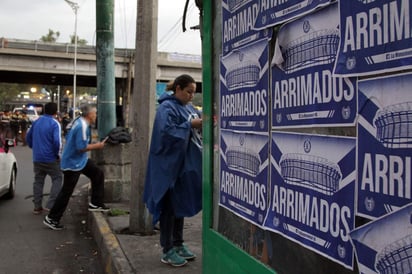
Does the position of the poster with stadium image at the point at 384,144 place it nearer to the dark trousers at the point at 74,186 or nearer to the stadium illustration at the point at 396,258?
the stadium illustration at the point at 396,258

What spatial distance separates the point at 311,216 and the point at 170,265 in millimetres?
3021

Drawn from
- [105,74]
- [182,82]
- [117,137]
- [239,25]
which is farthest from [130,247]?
[105,74]

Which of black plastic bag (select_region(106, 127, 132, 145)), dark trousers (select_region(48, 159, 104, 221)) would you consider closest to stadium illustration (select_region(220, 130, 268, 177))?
dark trousers (select_region(48, 159, 104, 221))

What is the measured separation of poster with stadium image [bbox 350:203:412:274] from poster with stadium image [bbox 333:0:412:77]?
0.44 m

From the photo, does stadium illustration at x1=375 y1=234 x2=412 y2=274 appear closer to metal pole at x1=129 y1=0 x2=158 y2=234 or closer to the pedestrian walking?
metal pole at x1=129 y1=0 x2=158 y2=234

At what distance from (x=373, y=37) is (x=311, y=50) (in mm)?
377

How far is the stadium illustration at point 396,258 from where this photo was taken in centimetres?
143

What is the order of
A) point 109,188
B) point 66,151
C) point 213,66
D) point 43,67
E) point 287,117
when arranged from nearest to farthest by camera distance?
point 287,117
point 213,66
point 66,151
point 109,188
point 43,67

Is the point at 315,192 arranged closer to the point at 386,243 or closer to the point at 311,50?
the point at 386,243

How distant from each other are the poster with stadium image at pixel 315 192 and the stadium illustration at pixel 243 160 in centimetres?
16

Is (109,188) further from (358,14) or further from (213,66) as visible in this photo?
(358,14)

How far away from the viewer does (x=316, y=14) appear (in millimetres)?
1833

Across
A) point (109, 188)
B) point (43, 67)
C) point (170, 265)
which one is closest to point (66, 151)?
point (109, 188)

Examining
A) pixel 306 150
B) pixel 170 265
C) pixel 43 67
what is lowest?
pixel 170 265
